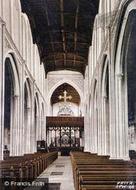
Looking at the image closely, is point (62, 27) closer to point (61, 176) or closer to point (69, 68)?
point (69, 68)

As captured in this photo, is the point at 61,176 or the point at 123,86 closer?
the point at 61,176

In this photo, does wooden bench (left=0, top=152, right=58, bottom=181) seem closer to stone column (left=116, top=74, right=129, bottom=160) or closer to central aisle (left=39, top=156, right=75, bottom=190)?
central aisle (left=39, top=156, right=75, bottom=190)

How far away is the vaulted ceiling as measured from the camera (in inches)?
887

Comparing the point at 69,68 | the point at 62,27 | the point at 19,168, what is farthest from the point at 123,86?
the point at 69,68

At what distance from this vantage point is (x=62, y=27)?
87.6 feet

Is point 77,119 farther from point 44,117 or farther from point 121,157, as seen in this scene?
point 121,157

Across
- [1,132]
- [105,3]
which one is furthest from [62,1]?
[1,132]

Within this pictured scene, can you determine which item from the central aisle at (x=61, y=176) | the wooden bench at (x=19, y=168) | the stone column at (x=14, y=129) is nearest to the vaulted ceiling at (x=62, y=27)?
the stone column at (x=14, y=129)

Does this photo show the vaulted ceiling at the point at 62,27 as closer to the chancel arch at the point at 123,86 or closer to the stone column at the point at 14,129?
the stone column at the point at 14,129

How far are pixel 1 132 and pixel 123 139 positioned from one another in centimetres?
464

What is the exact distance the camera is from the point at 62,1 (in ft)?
72.0

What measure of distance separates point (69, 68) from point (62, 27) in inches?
491

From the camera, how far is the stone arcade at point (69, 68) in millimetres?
14906

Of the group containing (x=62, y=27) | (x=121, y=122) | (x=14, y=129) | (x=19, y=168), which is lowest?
(x=19, y=168)
